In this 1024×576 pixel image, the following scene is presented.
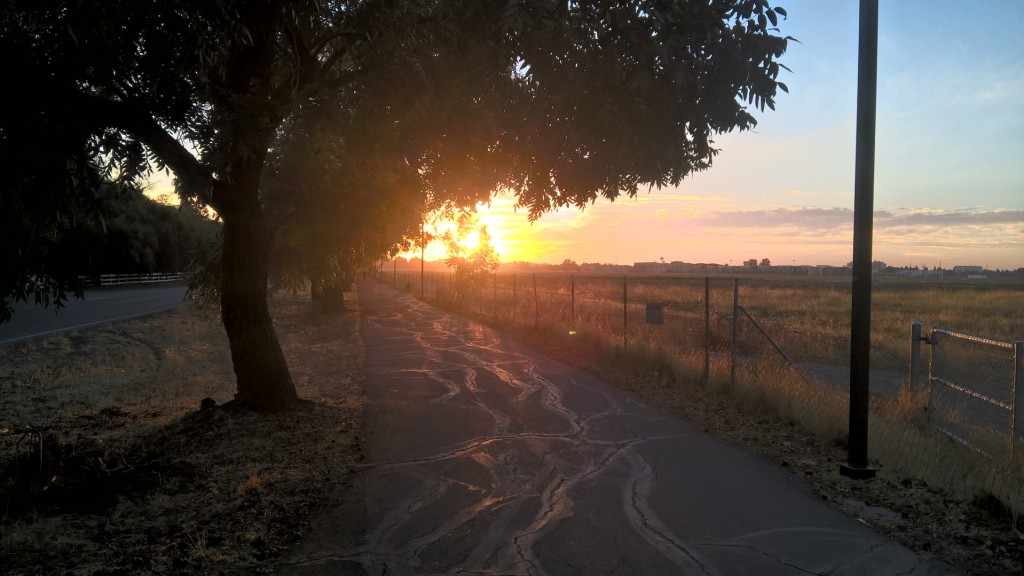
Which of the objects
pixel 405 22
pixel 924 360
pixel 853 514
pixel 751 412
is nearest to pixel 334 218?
pixel 405 22

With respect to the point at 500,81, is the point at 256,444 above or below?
below

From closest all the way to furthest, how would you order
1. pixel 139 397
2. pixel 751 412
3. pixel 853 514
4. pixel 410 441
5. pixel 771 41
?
pixel 853 514, pixel 771 41, pixel 410 441, pixel 751 412, pixel 139 397

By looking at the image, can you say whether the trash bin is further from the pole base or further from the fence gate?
the pole base

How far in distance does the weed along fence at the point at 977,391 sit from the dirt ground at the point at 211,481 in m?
1.63

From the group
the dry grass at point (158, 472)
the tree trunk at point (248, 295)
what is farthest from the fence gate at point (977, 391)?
the tree trunk at point (248, 295)

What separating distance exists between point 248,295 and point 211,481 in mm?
2893

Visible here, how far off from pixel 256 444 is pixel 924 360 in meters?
17.6

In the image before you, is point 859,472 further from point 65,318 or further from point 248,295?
point 65,318

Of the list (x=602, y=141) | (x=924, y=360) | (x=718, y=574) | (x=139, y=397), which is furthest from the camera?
(x=924, y=360)

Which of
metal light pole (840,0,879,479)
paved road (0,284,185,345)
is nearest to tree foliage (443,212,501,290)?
paved road (0,284,185,345)

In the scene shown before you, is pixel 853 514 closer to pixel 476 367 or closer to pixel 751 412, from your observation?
pixel 751 412

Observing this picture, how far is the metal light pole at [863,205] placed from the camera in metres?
6.06

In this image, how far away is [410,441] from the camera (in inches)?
292

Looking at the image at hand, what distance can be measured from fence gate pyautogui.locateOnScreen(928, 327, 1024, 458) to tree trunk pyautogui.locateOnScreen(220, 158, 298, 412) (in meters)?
8.06
